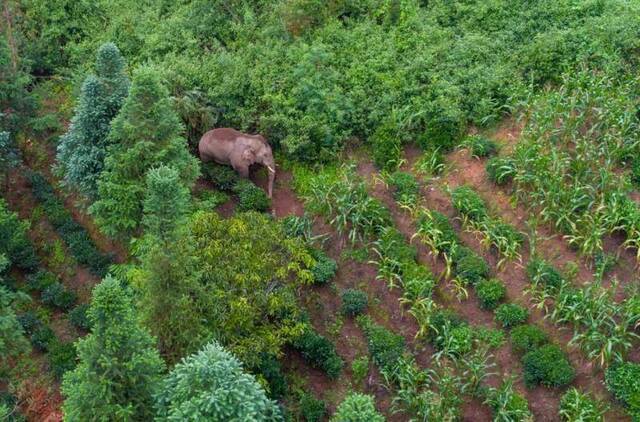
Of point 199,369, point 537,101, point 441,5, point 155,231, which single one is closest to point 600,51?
point 537,101

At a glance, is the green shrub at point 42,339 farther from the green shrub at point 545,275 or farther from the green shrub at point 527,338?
the green shrub at point 545,275

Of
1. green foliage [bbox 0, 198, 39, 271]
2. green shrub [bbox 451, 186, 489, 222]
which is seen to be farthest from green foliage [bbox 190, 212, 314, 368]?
green foliage [bbox 0, 198, 39, 271]

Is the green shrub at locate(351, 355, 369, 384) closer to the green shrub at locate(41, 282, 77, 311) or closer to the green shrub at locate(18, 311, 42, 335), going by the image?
the green shrub at locate(41, 282, 77, 311)

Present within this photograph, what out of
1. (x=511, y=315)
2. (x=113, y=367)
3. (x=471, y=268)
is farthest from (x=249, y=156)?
(x=113, y=367)

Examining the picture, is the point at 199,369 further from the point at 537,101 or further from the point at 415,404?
the point at 537,101

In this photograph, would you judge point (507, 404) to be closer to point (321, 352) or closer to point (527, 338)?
point (527, 338)
